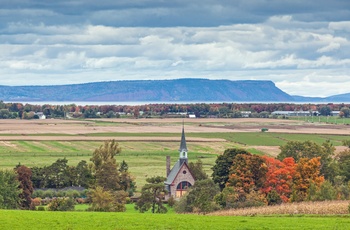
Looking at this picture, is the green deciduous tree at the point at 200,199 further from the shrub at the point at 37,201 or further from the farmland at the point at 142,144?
the farmland at the point at 142,144

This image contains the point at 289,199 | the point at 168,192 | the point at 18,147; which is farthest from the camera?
the point at 18,147

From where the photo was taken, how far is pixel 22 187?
75.4 meters

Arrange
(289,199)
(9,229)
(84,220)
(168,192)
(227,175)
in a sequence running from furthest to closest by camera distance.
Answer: (168,192), (227,175), (289,199), (84,220), (9,229)

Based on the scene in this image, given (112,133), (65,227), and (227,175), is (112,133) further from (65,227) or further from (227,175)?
(65,227)

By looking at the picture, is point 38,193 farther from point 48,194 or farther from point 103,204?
point 103,204

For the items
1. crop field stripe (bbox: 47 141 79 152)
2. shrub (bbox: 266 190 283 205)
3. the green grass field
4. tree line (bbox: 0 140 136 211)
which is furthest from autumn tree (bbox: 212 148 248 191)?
crop field stripe (bbox: 47 141 79 152)

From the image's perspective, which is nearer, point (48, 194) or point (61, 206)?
point (61, 206)

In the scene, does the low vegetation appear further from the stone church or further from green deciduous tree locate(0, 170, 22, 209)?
the stone church

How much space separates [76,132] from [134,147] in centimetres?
4168

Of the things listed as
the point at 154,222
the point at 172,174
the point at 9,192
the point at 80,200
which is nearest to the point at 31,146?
the point at 172,174

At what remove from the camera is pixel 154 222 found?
41.2 metres

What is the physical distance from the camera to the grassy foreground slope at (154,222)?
39.2m

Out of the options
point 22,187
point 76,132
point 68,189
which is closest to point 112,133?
point 76,132

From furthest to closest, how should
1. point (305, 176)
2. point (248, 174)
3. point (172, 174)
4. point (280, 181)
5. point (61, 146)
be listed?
point (61, 146) < point (172, 174) < point (305, 176) < point (280, 181) < point (248, 174)
